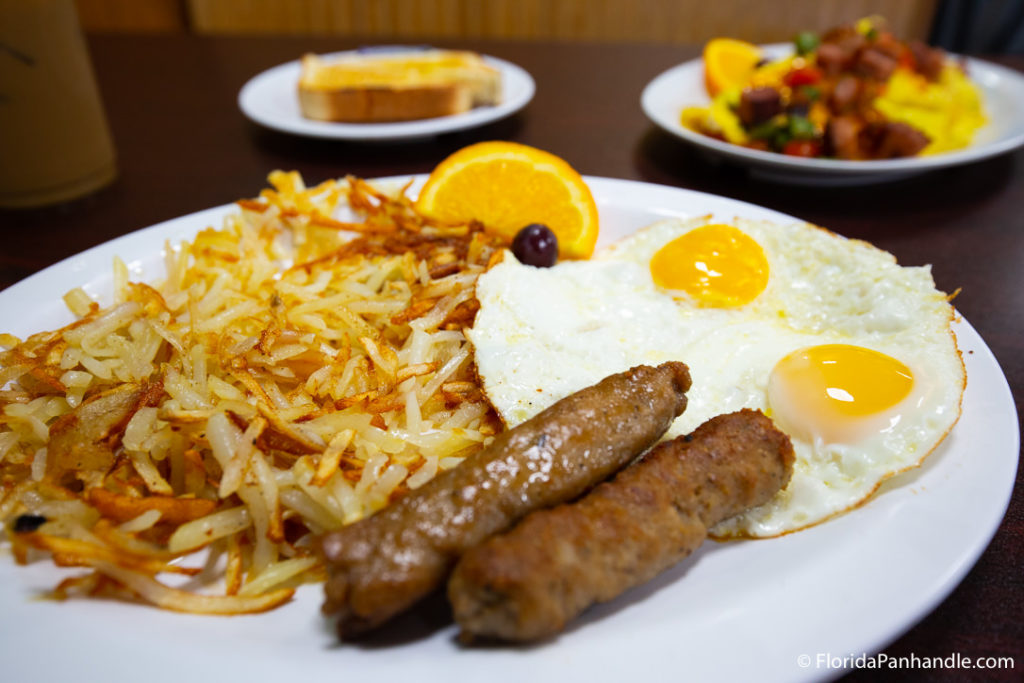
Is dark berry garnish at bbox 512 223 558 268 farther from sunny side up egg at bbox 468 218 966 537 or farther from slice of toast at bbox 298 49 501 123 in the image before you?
slice of toast at bbox 298 49 501 123

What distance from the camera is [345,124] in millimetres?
4270

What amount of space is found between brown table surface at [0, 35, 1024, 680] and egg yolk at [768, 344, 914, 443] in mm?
420

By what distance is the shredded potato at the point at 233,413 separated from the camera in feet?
5.29

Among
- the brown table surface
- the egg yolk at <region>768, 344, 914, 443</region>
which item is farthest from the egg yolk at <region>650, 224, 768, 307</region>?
the brown table surface

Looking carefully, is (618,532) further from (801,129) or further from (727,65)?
(727,65)

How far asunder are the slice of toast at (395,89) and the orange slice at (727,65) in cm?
158

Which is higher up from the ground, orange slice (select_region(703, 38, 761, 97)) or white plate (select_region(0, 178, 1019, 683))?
orange slice (select_region(703, 38, 761, 97))

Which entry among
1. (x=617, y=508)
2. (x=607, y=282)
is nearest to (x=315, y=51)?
(x=607, y=282)

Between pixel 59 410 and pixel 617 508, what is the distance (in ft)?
5.48

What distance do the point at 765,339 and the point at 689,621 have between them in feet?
3.58

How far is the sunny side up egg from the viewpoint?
1748 mm

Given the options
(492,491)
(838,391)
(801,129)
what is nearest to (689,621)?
(492,491)

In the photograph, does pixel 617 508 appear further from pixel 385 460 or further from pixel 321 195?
pixel 321 195

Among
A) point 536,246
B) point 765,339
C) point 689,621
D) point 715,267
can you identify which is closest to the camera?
point 689,621
